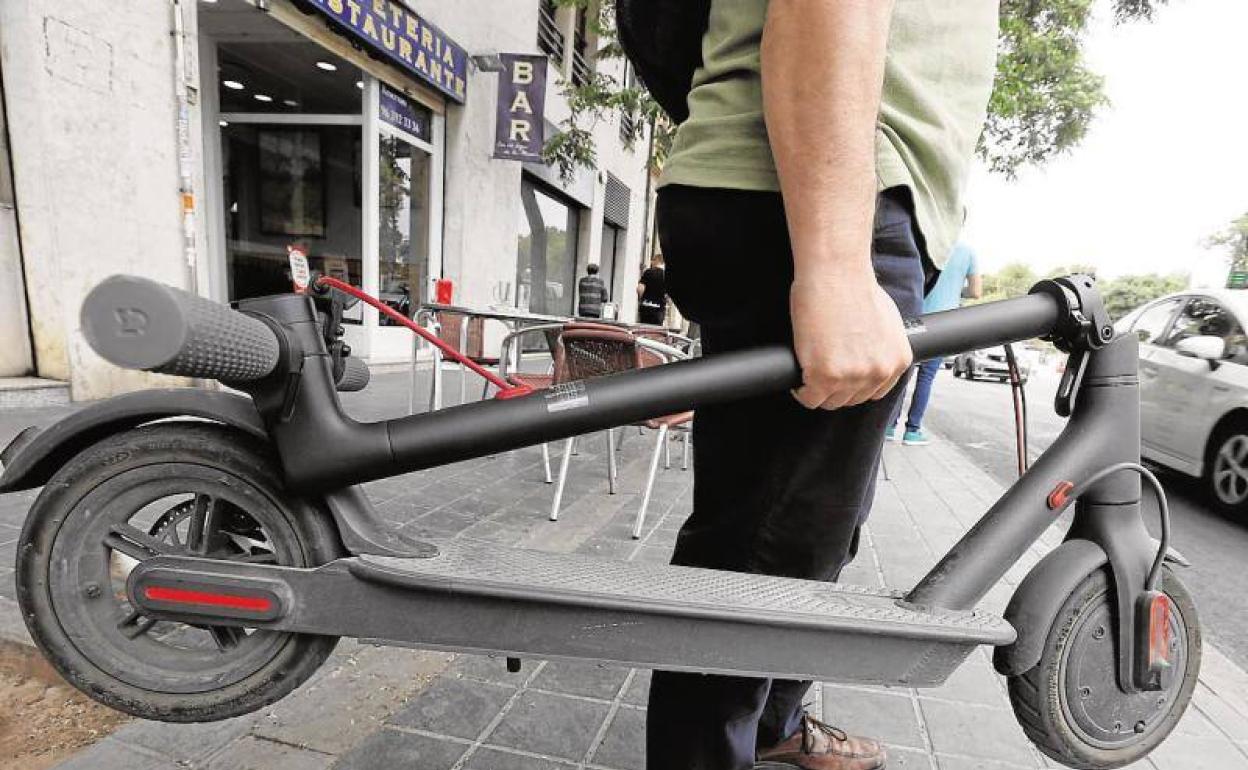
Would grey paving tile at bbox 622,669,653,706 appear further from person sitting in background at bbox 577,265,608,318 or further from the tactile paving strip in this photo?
person sitting in background at bbox 577,265,608,318

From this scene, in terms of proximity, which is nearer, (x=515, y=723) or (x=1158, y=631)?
(x=1158, y=631)

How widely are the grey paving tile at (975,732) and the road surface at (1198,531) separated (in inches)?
28.9

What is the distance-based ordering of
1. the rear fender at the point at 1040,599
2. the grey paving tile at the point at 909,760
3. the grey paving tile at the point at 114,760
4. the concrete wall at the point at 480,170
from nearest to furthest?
1. the rear fender at the point at 1040,599
2. the grey paving tile at the point at 114,760
3. the grey paving tile at the point at 909,760
4. the concrete wall at the point at 480,170

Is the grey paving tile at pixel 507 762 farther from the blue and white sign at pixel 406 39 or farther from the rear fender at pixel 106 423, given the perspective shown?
the blue and white sign at pixel 406 39

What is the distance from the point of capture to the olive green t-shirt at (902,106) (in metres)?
1.00

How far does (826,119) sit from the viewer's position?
2.91ft

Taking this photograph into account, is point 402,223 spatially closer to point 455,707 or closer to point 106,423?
point 455,707

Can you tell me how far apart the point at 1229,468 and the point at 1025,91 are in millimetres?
5918

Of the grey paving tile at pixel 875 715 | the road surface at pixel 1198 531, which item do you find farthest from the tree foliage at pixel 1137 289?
the grey paving tile at pixel 875 715

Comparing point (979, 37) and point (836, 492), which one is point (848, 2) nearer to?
point (979, 37)

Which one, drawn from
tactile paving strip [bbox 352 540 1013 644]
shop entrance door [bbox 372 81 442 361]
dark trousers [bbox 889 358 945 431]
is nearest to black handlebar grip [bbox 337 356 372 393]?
tactile paving strip [bbox 352 540 1013 644]

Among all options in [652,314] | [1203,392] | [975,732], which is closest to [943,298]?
[1203,392]

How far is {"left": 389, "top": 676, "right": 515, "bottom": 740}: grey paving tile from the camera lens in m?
1.64

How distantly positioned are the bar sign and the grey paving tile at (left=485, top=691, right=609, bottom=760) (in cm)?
798
